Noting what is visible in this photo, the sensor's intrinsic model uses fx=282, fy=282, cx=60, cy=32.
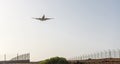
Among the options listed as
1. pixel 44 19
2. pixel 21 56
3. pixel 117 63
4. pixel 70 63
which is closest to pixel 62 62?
pixel 70 63

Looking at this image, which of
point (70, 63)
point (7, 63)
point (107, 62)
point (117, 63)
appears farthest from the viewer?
point (7, 63)

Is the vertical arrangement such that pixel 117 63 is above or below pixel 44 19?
below

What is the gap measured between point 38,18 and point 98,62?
346 inches

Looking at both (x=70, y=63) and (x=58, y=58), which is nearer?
(x=58, y=58)

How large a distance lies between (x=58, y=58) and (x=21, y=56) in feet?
186

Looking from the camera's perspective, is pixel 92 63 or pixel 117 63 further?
pixel 92 63

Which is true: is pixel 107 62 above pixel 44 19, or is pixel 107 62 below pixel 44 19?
below

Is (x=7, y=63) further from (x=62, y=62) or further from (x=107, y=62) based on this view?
(x=107, y=62)

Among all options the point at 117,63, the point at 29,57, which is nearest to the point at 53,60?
the point at 117,63

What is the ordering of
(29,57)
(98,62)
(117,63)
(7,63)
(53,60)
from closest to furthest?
(117,63)
(98,62)
(53,60)
(7,63)
(29,57)

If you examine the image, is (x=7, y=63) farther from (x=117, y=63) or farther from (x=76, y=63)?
(x=117, y=63)

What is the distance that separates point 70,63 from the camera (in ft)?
128

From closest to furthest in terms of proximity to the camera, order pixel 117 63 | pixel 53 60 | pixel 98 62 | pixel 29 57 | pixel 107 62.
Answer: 1. pixel 117 63
2. pixel 107 62
3. pixel 98 62
4. pixel 53 60
5. pixel 29 57

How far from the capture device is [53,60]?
36.1m
